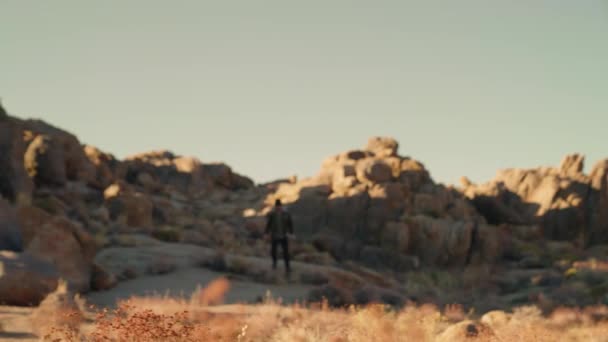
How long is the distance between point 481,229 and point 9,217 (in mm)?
32658

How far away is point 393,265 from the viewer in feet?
132

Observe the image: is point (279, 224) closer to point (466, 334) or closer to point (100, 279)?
point (100, 279)

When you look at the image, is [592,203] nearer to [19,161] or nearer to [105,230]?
[105,230]

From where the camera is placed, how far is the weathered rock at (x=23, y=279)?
43.0 ft

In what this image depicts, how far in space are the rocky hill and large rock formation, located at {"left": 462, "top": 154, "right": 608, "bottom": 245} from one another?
0.34ft

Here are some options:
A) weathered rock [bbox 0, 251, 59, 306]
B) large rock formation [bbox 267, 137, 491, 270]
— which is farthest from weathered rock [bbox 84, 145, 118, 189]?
weathered rock [bbox 0, 251, 59, 306]

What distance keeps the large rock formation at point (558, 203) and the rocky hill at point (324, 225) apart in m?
0.10

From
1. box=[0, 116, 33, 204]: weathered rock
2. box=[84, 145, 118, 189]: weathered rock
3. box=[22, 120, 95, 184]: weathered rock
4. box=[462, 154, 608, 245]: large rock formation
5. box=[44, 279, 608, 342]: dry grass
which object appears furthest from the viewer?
box=[462, 154, 608, 245]: large rock formation

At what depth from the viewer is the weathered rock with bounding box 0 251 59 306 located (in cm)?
1311

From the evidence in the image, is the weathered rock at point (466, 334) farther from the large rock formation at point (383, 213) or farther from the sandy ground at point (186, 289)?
the large rock formation at point (383, 213)

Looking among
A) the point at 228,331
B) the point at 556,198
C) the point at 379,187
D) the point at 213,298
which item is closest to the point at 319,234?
the point at 379,187

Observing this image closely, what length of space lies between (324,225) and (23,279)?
32.1 metres

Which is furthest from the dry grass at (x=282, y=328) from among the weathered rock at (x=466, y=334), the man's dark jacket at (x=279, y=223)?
the man's dark jacket at (x=279, y=223)

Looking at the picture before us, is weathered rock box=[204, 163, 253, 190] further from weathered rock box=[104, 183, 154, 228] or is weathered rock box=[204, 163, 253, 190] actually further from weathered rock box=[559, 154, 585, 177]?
weathered rock box=[104, 183, 154, 228]
